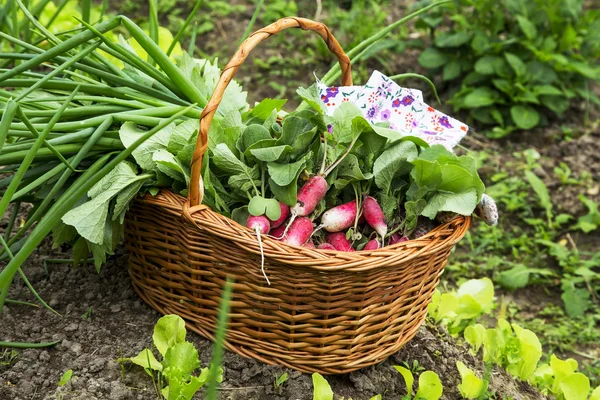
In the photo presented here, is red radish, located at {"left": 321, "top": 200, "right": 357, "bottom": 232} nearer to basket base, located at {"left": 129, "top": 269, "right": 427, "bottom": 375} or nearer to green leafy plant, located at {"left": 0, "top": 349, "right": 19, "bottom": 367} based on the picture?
basket base, located at {"left": 129, "top": 269, "right": 427, "bottom": 375}

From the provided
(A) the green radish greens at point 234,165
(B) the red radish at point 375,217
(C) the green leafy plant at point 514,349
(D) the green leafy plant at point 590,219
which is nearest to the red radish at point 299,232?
(A) the green radish greens at point 234,165

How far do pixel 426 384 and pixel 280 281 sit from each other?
413 mm

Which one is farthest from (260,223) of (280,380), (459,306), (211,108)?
(459,306)

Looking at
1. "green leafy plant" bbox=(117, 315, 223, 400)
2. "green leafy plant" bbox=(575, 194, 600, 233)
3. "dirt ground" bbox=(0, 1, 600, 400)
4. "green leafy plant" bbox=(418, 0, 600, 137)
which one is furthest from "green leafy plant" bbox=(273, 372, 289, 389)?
"green leafy plant" bbox=(418, 0, 600, 137)

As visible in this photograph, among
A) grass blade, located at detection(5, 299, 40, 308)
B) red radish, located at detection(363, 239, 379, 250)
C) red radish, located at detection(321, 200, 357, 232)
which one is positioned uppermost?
red radish, located at detection(321, 200, 357, 232)

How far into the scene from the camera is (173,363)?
148 cm

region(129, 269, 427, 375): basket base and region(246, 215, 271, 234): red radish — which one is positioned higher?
region(246, 215, 271, 234): red radish

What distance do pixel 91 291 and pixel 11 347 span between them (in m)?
0.25

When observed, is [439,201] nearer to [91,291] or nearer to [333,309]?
[333,309]

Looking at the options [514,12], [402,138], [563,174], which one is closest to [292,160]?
[402,138]

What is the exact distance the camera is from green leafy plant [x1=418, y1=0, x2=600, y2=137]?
3.31 metres

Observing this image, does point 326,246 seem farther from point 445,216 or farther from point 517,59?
point 517,59

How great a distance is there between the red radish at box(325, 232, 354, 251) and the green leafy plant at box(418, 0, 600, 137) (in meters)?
1.87

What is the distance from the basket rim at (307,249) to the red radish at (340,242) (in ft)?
0.44
